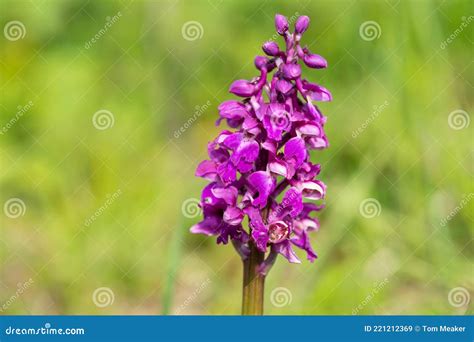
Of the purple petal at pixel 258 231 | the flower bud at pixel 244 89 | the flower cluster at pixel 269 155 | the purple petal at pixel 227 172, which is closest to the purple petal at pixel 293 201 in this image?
the flower cluster at pixel 269 155

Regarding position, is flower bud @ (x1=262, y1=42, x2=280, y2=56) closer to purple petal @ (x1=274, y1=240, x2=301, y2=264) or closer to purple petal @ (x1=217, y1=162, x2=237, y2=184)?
purple petal @ (x1=217, y1=162, x2=237, y2=184)

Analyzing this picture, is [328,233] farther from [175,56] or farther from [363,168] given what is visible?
[175,56]

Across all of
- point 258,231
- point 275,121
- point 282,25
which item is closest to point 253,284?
point 258,231

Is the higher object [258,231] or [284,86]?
[284,86]

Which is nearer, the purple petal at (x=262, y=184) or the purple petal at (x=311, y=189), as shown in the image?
the purple petal at (x=262, y=184)

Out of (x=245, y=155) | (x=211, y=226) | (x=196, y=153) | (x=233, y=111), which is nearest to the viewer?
(x=245, y=155)

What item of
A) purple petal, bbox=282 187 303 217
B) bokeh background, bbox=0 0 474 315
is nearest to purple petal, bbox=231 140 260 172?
purple petal, bbox=282 187 303 217

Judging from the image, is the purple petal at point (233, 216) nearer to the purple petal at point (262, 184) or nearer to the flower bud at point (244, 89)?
the purple petal at point (262, 184)

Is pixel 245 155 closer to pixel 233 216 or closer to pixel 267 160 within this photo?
pixel 267 160
